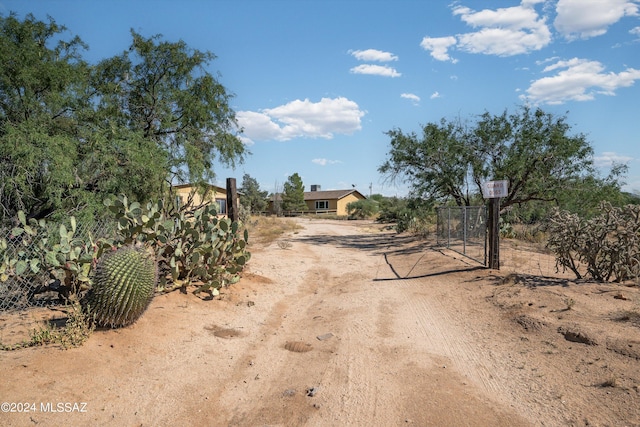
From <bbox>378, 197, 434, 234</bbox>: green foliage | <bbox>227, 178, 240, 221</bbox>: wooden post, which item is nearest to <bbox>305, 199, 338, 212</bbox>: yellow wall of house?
<bbox>378, 197, 434, 234</bbox>: green foliage

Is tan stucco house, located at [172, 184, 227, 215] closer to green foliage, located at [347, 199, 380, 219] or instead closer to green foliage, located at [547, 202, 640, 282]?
green foliage, located at [547, 202, 640, 282]

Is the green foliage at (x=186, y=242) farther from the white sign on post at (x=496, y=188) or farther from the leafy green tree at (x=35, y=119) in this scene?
the white sign on post at (x=496, y=188)

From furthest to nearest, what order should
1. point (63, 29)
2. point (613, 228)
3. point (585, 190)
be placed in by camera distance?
point (585, 190), point (63, 29), point (613, 228)

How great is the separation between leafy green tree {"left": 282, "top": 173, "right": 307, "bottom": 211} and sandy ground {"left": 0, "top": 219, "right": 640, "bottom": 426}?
188 feet

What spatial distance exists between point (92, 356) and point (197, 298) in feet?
9.92

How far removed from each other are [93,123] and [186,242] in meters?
7.56

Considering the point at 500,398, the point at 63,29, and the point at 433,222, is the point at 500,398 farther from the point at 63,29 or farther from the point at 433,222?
the point at 433,222

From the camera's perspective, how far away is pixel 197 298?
26.3 feet

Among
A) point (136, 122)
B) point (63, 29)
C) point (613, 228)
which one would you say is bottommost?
point (613, 228)

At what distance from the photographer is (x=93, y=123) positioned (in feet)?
44.2

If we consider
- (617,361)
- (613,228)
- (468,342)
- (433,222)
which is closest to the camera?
(617,361)

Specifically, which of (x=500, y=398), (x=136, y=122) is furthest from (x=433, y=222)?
(x=500, y=398)

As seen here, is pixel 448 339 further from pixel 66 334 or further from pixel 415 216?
pixel 415 216

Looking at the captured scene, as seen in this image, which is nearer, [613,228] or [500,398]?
[500,398]
